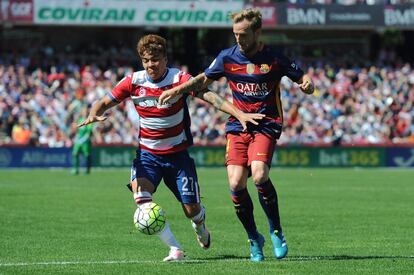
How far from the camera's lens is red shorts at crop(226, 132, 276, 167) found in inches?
393

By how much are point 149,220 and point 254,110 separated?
60.5 inches

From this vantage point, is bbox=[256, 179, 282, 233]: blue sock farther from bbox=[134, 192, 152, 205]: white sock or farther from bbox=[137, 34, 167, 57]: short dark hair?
bbox=[137, 34, 167, 57]: short dark hair

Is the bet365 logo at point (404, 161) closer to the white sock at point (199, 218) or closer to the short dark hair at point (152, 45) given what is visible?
the white sock at point (199, 218)

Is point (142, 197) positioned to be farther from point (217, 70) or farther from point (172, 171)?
point (217, 70)

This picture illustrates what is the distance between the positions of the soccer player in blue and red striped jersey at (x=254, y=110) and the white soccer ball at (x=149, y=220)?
82cm

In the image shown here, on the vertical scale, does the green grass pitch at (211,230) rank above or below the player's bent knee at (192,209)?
below

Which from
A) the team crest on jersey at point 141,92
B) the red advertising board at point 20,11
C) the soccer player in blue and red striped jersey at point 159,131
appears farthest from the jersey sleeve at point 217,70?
the red advertising board at point 20,11

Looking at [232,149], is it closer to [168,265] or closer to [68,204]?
[168,265]

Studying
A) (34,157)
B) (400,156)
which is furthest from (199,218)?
(400,156)

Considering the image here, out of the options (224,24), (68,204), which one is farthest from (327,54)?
(68,204)

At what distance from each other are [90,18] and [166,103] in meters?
30.3

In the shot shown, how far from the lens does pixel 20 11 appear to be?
38969 millimetres

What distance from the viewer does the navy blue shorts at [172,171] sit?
34.0 feet

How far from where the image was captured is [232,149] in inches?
403
